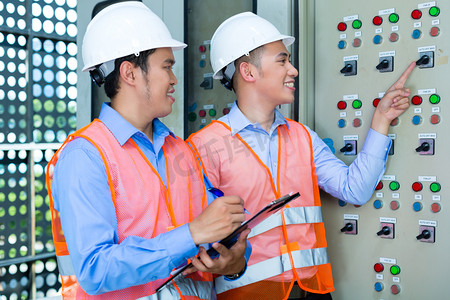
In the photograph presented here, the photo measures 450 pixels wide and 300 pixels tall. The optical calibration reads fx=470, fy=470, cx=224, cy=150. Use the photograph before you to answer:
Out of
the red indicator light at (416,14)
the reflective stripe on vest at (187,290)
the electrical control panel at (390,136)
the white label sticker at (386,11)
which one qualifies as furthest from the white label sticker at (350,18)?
the reflective stripe on vest at (187,290)

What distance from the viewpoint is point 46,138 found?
3473 mm

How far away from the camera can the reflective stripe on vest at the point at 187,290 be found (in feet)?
4.36

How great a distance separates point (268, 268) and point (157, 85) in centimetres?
82

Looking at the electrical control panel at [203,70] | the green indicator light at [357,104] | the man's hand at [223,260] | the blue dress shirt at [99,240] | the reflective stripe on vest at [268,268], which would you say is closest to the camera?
the blue dress shirt at [99,240]

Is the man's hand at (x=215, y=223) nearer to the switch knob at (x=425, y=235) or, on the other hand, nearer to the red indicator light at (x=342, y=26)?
the switch knob at (x=425, y=235)

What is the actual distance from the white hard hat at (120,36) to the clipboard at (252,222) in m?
0.62

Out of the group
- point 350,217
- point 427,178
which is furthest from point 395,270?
point 427,178

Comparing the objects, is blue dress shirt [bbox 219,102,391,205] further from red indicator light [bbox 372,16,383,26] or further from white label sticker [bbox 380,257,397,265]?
red indicator light [bbox 372,16,383,26]

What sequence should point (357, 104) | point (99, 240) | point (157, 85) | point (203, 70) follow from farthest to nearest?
point (203, 70), point (357, 104), point (157, 85), point (99, 240)

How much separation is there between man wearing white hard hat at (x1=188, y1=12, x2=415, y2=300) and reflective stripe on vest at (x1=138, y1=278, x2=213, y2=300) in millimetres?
340

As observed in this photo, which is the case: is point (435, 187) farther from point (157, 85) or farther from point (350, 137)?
point (157, 85)

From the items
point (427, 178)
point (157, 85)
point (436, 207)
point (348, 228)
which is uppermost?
point (157, 85)

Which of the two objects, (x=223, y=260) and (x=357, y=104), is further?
(x=357, y=104)

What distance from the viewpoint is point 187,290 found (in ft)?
4.56
